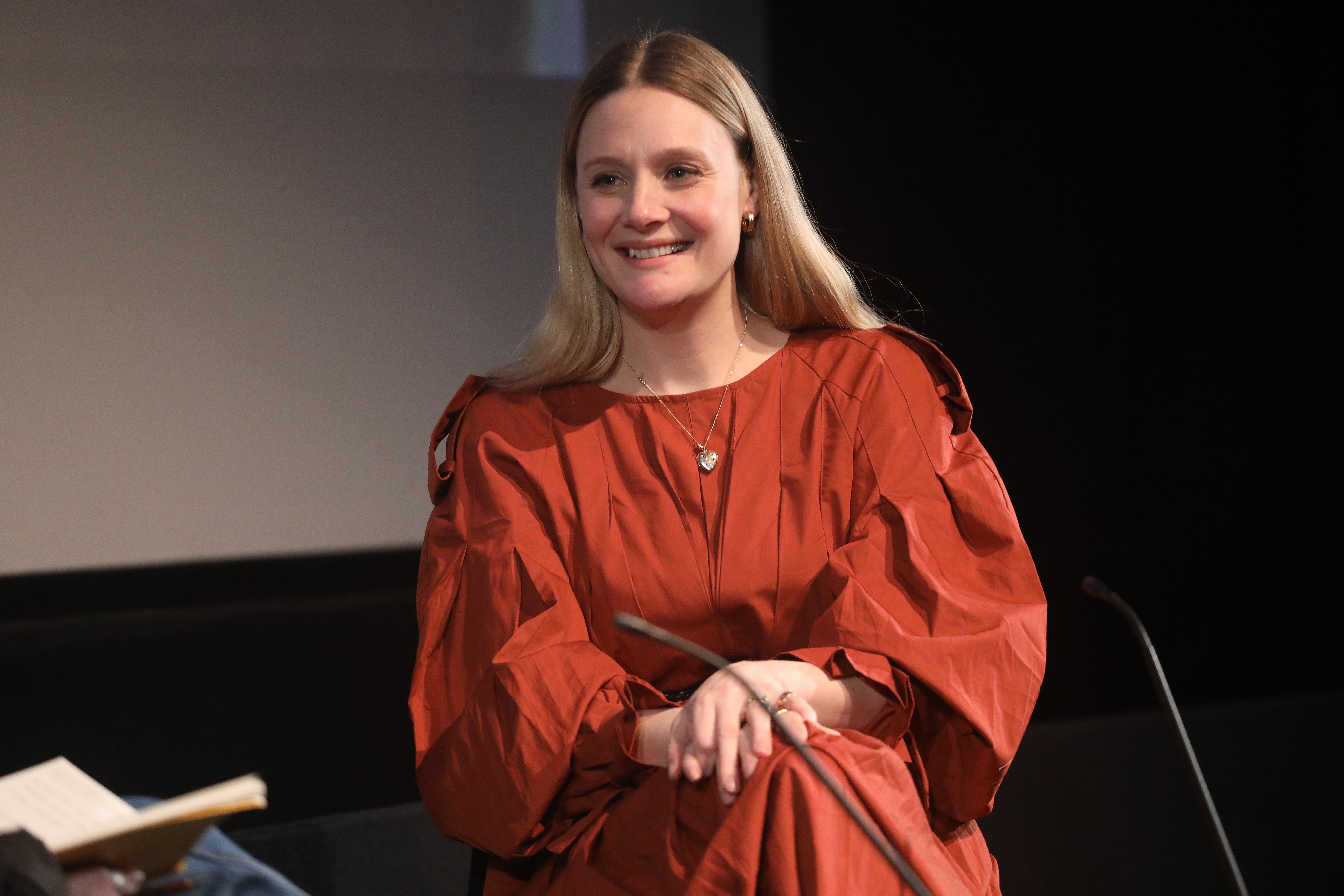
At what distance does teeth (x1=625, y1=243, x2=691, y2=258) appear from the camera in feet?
5.17

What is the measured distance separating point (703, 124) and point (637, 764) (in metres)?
0.83

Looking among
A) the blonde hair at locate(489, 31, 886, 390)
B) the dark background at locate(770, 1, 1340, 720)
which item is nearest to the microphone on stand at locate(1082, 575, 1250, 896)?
the blonde hair at locate(489, 31, 886, 390)

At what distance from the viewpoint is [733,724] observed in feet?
3.87

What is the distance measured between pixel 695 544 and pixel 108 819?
2.48 feet

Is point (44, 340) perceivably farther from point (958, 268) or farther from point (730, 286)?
point (958, 268)

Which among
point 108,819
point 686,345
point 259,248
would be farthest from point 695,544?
point 259,248

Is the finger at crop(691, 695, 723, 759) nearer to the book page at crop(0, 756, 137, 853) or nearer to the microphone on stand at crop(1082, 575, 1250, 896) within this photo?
the microphone on stand at crop(1082, 575, 1250, 896)

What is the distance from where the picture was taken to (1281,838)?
263cm

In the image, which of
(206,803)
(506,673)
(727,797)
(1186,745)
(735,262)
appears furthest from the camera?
(735,262)

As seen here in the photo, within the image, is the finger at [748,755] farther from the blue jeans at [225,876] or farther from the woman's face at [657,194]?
the woman's face at [657,194]

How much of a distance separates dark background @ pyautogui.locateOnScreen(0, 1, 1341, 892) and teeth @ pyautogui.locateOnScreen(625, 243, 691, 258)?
4.88 feet

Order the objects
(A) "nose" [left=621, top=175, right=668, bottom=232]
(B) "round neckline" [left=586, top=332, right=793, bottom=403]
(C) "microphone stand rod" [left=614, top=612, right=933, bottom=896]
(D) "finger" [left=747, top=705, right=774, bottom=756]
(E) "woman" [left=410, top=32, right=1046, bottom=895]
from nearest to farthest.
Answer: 1. (C) "microphone stand rod" [left=614, top=612, right=933, bottom=896]
2. (D) "finger" [left=747, top=705, right=774, bottom=756]
3. (E) "woman" [left=410, top=32, right=1046, bottom=895]
4. (A) "nose" [left=621, top=175, right=668, bottom=232]
5. (B) "round neckline" [left=586, top=332, right=793, bottom=403]

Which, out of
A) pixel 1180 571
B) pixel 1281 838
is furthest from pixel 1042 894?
pixel 1180 571

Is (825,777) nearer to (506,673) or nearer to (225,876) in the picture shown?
(506,673)
